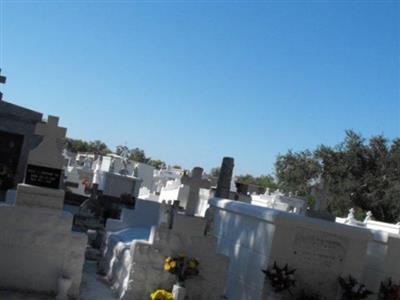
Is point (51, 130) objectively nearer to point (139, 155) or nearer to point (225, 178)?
point (225, 178)

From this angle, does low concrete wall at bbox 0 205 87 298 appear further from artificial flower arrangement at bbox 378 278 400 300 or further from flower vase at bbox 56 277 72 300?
artificial flower arrangement at bbox 378 278 400 300

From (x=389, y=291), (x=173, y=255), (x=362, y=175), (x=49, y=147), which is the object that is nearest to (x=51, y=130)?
(x=49, y=147)

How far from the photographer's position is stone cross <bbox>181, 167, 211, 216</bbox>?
26.5 feet

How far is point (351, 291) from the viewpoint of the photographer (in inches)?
300

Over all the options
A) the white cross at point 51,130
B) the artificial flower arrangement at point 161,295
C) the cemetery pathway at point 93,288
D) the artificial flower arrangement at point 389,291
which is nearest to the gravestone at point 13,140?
the cemetery pathway at point 93,288

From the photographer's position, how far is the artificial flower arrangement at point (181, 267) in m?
7.29

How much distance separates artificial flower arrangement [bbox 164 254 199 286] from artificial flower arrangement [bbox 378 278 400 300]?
302 cm

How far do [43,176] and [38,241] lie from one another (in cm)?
89

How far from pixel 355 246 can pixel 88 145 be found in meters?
94.4

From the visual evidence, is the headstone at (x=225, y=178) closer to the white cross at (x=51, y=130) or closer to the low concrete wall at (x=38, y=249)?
the white cross at (x=51, y=130)

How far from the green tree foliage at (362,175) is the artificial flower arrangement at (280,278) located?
24648 millimetres

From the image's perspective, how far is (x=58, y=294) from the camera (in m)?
6.92

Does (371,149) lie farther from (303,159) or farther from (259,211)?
(259,211)

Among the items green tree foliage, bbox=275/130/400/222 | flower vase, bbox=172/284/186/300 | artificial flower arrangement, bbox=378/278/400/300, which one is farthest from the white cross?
green tree foliage, bbox=275/130/400/222
